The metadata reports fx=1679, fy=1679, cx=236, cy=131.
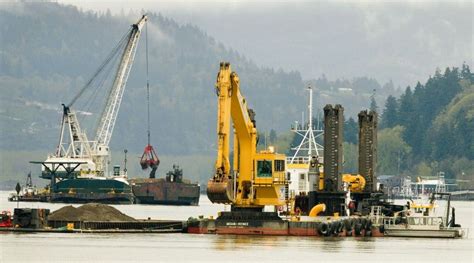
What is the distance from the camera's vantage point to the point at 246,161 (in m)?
112

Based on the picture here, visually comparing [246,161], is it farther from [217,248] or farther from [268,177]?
[217,248]

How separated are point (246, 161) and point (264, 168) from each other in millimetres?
1367

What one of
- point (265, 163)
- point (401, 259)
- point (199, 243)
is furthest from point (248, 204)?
point (401, 259)

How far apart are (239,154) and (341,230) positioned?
28.1ft

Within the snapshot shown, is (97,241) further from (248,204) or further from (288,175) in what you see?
(288,175)

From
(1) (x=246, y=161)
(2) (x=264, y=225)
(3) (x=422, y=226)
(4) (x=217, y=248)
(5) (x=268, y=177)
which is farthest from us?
(3) (x=422, y=226)

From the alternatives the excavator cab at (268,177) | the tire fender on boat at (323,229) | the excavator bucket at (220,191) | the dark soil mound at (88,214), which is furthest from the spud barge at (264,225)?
the dark soil mound at (88,214)

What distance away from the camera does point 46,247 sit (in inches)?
3612

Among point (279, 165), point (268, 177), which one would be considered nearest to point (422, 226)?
point (279, 165)

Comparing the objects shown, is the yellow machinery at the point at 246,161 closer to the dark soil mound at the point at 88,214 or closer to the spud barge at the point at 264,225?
the spud barge at the point at 264,225

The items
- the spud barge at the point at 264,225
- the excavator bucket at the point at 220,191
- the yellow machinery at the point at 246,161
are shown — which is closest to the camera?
the excavator bucket at the point at 220,191

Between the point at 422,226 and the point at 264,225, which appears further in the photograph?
the point at 422,226

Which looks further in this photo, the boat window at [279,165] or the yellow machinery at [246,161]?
the boat window at [279,165]

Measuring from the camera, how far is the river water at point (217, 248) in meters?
86.6
